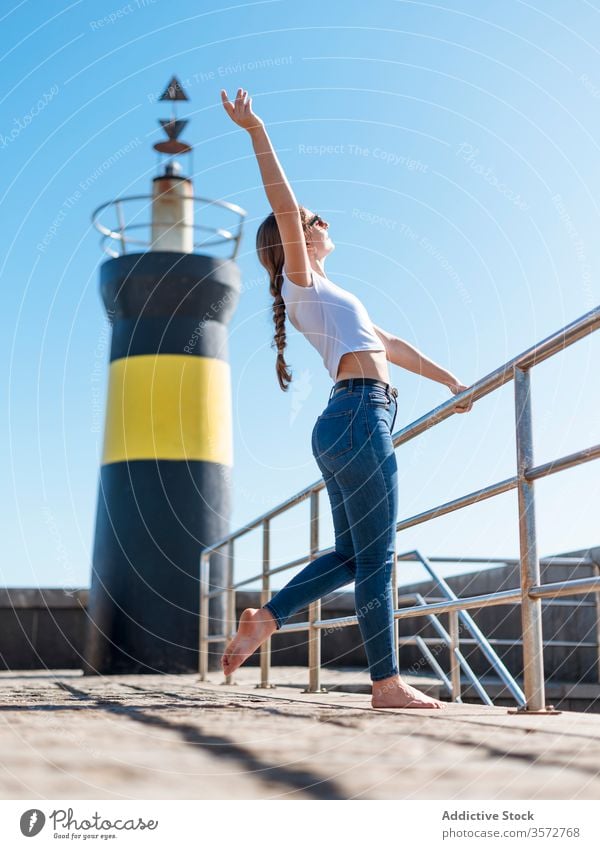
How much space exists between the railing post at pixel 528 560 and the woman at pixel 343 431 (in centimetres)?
20

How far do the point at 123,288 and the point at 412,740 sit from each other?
6162 mm

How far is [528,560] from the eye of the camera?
1.91m

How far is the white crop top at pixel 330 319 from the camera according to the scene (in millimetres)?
1973

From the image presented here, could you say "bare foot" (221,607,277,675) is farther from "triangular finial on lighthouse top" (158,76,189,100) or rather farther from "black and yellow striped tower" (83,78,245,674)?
"triangular finial on lighthouse top" (158,76,189,100)

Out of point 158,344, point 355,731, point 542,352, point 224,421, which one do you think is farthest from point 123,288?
point 355,731

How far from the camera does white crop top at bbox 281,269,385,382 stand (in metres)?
1.97

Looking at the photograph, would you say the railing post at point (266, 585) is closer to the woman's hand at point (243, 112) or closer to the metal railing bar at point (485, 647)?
the metal railing bar at point (485, 647)

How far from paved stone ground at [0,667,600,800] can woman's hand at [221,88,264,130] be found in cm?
112

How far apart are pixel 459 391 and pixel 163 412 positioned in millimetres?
4768

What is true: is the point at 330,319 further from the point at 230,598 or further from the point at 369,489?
the point at 230,598

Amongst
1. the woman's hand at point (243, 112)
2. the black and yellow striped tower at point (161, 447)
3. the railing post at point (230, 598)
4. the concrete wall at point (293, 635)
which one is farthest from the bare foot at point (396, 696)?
the black and yellow striped tower at point (161, 447)
